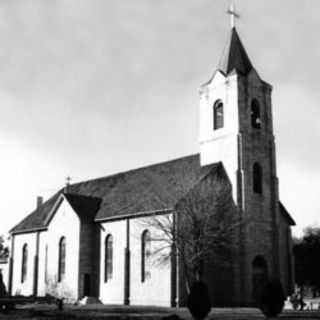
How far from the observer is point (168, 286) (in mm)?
43406

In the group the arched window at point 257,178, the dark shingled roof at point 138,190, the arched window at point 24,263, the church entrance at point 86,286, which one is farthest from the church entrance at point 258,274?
the arched window at point 24,263

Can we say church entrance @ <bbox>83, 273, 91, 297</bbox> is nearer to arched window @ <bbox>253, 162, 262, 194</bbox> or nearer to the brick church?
the brick church

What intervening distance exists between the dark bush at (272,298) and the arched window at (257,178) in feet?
61.9

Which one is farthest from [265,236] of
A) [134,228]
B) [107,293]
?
[107,293]

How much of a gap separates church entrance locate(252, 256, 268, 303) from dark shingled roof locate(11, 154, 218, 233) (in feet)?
27.4

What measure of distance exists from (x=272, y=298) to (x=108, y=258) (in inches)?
1002

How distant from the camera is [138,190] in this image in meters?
51.7

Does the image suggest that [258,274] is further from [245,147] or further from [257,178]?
[245,147]

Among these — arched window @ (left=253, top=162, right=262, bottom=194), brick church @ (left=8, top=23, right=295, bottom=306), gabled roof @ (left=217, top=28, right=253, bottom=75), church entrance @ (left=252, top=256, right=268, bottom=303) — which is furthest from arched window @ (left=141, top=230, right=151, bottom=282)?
gabled roof @ (left=217, top=28, right=253, bottom=75)

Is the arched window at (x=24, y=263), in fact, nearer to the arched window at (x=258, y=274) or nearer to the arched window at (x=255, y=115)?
the arched window at (x=258, y=274)

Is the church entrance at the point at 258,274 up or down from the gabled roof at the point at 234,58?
down

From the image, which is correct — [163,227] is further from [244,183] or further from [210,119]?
[210,119]

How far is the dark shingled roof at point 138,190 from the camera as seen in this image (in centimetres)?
4622

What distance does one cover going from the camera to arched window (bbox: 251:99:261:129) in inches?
1893
